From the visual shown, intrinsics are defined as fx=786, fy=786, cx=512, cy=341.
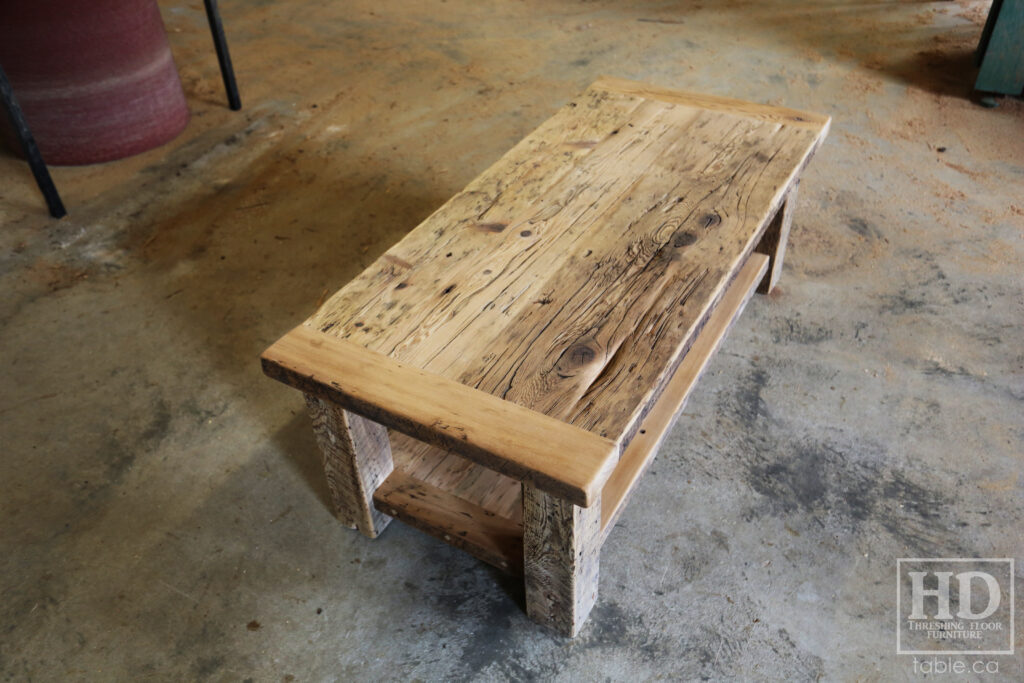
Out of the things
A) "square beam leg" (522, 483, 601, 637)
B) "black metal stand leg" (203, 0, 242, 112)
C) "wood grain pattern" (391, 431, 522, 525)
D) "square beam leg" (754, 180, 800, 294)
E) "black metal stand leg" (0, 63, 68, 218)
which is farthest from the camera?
"black metal stand leg" (203, 0, 242, 112)

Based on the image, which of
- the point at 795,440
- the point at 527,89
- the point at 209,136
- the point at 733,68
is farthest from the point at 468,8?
the point at 795,440

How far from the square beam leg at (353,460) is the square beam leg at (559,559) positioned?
37 centimetres

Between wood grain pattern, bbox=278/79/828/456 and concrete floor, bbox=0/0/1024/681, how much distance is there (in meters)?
0.50

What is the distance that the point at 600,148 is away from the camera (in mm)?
1953

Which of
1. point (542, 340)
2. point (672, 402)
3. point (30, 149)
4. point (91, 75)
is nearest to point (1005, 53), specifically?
point (672, 402)

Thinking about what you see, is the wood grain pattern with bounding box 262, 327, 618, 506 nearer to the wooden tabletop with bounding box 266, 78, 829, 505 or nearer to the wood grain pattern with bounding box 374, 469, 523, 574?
the wooden tabletop with bounding box 266, 78, 829, 505

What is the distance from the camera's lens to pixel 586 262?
1560 mm

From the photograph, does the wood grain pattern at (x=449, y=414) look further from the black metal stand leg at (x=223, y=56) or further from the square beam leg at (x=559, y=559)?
the black metal stand leg at (x=223, y=56)

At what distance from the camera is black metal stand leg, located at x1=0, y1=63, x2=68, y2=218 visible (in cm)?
246

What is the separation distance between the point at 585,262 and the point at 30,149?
2048mm

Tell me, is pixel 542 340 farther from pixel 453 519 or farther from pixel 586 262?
pixel 453 519

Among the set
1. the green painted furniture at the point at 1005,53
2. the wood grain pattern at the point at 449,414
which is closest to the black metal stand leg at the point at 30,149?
the wood grain pattern at the point at 449,414

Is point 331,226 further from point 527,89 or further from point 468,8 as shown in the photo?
point 468,8

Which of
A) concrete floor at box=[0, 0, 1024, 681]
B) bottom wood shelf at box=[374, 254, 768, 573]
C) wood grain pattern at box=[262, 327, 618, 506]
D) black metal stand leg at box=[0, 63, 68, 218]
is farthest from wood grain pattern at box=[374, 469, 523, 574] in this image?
black metal stand leg at box=[0, 63, 68, 218]
